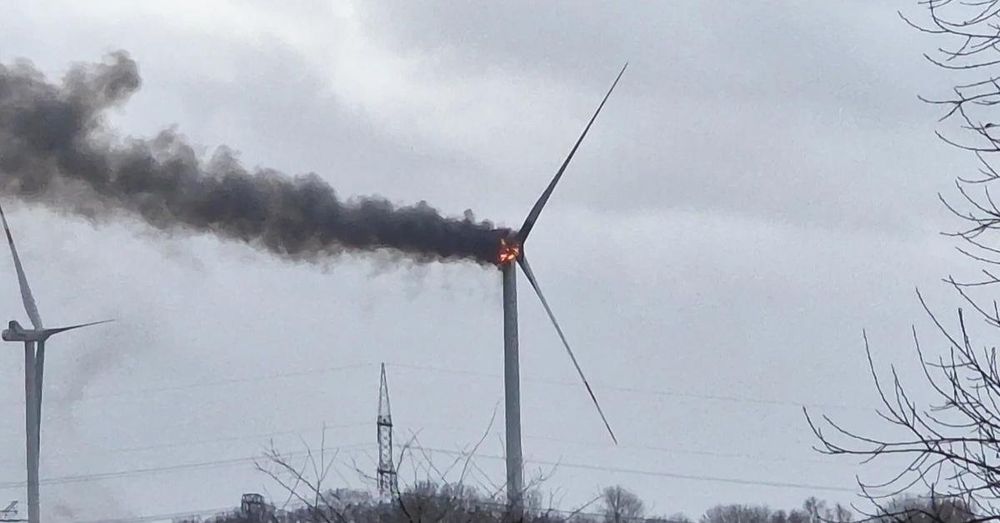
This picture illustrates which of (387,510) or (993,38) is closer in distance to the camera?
(993,38)

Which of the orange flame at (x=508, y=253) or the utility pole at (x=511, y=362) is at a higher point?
the orange flame at (x=508, y=253)

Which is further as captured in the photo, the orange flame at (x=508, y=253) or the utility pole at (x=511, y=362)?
the orange flame at (x=508, y=253)

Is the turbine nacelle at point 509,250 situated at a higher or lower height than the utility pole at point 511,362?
higher

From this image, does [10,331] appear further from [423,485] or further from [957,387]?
[957,387]

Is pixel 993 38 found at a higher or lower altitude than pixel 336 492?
higher

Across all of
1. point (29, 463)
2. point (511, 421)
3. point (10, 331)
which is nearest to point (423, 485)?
point (511, 421)

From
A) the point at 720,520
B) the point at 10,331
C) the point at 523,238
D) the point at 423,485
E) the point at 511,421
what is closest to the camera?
the point at 423,485

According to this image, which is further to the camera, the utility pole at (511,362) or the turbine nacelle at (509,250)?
the turbine nacelle at (509,250)

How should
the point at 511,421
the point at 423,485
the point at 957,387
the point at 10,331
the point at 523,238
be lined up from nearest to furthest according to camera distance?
1. the point at 957,387
2. the point at 423,485
3. the point at 511,421
4. the point at 523,238
5. the point at 10,331
